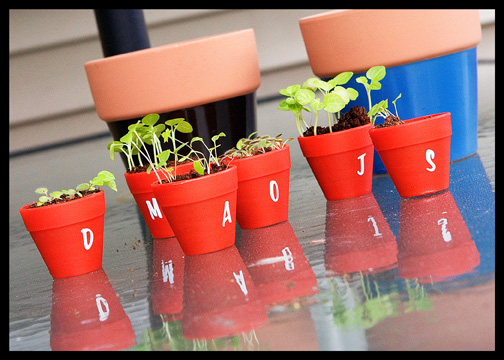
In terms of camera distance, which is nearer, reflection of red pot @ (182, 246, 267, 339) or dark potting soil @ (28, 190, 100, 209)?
reflection of red pot @ (182, 246, 267, 339)

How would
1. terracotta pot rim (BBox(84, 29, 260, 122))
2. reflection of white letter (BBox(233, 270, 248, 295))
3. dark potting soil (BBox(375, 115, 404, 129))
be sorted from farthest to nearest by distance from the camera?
terracotta pot rim (BBox(84, 29, 260, 122)) → dark potting soil (BBox(375, 115, 404, 129)) → reflection of white letter (BBox(233, 270, 248, 295))

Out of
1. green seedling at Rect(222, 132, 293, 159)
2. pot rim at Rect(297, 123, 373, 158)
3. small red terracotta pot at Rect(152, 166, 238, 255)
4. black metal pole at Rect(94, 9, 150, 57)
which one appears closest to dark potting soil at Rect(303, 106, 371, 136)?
pot rim at Rect(297, 123, 373, 158)

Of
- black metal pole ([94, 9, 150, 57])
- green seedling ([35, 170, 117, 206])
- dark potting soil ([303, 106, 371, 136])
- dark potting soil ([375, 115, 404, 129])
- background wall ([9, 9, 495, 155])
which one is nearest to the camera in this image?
green seedling ([35, 170, 117, 206])

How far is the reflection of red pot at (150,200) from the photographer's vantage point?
1.62 m

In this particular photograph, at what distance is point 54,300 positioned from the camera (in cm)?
131

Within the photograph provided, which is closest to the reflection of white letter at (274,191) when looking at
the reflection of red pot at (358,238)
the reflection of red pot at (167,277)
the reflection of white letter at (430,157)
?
the reflection of red pot at (358,238)

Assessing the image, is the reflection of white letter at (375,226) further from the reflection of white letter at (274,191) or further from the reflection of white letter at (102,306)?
the reflection of white letter at (102,306)

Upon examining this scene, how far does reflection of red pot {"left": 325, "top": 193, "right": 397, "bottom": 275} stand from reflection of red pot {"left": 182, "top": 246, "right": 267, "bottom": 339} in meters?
0.17

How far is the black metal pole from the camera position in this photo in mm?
2881

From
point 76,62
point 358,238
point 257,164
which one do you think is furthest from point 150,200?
point 76,62

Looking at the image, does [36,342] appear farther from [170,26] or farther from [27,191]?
[170,26]

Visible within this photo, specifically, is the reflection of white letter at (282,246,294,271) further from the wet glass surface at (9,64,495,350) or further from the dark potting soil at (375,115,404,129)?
the dark potting soil at (375,115,404,129)
